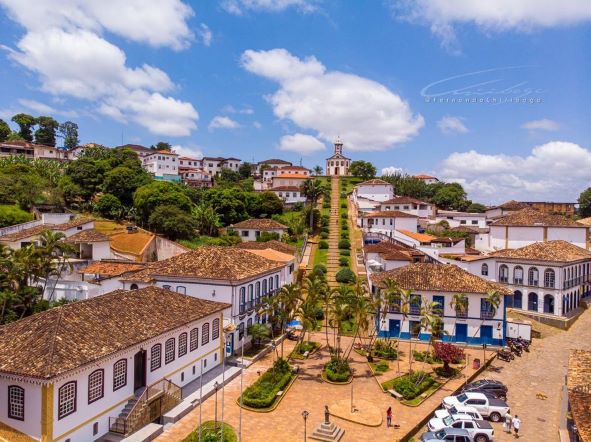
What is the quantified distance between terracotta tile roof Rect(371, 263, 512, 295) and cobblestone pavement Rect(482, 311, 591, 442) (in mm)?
5774

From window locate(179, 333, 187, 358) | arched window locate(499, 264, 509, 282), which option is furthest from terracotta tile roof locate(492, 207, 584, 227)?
window locate(179, 333, 187, 358)

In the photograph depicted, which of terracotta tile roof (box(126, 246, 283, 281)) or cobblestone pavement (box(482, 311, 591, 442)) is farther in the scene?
terracotta tile roof (box(126, 246, 283, 281))

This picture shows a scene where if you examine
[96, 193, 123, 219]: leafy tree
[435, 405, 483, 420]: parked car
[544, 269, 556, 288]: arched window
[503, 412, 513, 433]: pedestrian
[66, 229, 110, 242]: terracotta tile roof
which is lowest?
[503, 412, 513, 433]: pedestrian

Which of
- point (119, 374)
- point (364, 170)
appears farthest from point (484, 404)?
point (364, 170)

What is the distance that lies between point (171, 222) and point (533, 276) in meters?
43.3

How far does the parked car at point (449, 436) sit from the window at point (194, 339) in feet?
45.9

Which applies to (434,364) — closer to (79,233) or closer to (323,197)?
(79,233)

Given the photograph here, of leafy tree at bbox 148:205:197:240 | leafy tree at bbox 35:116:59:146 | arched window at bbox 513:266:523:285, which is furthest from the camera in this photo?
leafy tree at bbox 35:116:59:146

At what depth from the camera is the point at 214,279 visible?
3234 cm

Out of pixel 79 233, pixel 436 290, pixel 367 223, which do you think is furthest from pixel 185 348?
pixel 367 223

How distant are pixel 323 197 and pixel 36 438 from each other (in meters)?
87.7

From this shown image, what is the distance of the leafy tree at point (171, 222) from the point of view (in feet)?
200

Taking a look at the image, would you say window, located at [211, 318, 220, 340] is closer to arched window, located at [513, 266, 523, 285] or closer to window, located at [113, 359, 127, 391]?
window, located at [113, 359, 127, 391]

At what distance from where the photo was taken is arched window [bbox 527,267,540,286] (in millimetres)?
47628
